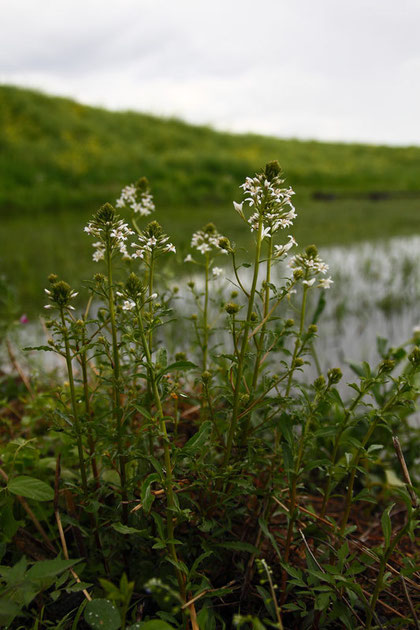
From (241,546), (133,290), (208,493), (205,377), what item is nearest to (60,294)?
(133,290)

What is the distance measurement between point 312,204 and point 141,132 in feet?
28.8

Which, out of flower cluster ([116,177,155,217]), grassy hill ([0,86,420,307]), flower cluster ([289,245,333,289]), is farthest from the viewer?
grassy hill ([0,86,420,307])

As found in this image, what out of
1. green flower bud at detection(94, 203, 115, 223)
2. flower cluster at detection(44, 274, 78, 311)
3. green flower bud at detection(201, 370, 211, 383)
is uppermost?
green flower bud at detection(94, 203, 115, 223)

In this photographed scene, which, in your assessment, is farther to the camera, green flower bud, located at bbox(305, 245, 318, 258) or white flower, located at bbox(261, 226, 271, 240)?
green flower bud, located at bbox(305, 245, 318, 258)

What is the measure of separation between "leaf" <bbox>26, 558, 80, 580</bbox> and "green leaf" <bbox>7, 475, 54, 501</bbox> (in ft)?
0.66

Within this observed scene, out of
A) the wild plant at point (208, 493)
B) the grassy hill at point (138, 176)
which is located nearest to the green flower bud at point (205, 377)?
the wild plant at point (208, 493)

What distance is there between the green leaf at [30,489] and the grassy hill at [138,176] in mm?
3655

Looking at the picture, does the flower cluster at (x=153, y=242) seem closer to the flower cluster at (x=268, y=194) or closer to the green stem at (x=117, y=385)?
the green stem at (x=117, y=385)

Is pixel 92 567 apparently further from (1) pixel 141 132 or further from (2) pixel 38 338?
(1) pixel 141 132

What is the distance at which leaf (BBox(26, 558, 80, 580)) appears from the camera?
102 centimetres

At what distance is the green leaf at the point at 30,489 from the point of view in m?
1.24

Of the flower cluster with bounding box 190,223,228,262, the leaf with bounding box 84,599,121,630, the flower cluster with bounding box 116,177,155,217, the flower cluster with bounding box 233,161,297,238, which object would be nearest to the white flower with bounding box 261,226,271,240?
the flower cluster with bounding box 233,161,297,238

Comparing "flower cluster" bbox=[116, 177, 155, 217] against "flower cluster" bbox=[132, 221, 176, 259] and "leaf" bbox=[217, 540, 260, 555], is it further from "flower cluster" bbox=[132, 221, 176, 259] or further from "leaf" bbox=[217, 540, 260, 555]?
"leaf" bbox=[217, 540, 260, 555]

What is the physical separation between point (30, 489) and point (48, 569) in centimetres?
27
